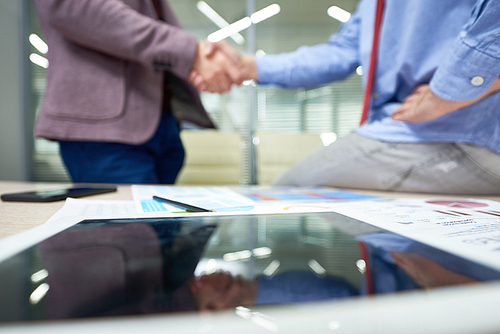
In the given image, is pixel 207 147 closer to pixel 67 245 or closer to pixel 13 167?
pixel 13 167

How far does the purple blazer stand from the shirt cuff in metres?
0.50

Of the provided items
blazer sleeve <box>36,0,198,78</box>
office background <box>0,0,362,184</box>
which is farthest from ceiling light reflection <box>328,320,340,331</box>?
office background <box>0,0,362,184</box>

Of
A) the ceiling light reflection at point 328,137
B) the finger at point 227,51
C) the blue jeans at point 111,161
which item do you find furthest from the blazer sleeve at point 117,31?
the ceiling light reflection at point 328,137

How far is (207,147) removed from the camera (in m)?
1.98

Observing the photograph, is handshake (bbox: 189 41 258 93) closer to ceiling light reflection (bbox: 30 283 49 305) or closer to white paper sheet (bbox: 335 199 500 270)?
white paper sheet (bbox: 335 199 500 270)

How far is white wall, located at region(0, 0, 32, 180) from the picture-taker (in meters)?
1.70

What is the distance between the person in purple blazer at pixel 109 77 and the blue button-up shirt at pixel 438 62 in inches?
15.0

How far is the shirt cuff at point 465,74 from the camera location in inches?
14.8

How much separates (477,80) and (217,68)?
21.0 inches

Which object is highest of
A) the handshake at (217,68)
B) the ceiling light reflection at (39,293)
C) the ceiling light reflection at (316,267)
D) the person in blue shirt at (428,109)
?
the handshake at (217,68)

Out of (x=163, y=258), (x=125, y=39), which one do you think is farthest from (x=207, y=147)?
(x=163, y=258)

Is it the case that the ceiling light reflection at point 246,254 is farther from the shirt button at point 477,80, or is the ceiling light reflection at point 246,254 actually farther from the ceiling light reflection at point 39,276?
the shirt button at point 477,80

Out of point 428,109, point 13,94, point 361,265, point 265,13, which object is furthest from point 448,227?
point 265,13

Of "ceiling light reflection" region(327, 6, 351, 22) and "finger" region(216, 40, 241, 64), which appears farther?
"ceiling light reflection" region(327, 6, 351, 22)
